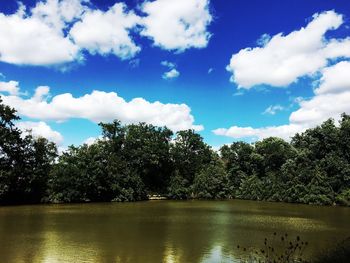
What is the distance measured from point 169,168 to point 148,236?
52834 mm

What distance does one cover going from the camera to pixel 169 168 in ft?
258

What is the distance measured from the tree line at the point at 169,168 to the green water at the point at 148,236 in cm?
1767

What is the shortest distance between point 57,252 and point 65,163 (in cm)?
3884

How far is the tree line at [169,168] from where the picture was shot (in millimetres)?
55219

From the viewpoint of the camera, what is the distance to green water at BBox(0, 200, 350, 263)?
65.7 feet

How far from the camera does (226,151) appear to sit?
81688 mm

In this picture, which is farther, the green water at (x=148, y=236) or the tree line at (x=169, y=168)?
the tree line at (x=169, y=168)

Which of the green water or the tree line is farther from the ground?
the tree line

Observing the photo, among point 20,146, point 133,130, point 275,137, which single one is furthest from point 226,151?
point 20,146

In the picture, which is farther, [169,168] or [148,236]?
[169,168]

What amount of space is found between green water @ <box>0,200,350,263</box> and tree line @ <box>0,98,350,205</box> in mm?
17668

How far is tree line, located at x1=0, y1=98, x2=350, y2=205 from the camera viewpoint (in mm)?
55219

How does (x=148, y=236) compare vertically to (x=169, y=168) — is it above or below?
below

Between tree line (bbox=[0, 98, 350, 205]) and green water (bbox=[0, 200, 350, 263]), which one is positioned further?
tree line (bbox=[0, 98, 350, 205])
